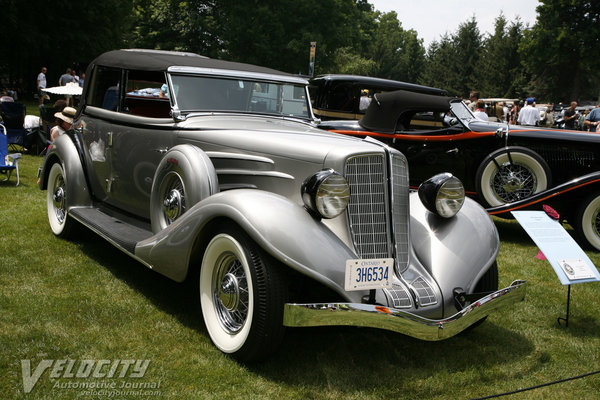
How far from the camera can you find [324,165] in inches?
136

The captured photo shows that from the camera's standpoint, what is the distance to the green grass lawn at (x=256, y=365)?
3.02 metres

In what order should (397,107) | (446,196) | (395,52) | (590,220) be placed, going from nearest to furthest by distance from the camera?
(446,196) < (590,220) < (397,107) < (395,52)

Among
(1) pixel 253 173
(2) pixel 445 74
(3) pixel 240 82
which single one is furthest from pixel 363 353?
(2) pixel 445 74

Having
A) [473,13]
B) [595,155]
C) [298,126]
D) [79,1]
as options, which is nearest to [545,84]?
[473,13]

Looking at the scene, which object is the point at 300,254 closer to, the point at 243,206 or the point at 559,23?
the point at 243,206

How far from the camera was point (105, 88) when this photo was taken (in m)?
5.44

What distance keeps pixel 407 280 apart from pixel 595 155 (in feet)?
16.3

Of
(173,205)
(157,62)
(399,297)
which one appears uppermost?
(157,62)

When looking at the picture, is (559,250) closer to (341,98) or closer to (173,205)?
(173,205)

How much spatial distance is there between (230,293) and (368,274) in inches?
35.0

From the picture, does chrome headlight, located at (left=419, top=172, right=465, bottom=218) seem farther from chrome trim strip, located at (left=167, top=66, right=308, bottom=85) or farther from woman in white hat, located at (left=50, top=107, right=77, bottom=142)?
woman in white hat, located at (left=50, top=107, right=77, bottom=142)

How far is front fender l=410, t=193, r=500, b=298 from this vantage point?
342 centimetres

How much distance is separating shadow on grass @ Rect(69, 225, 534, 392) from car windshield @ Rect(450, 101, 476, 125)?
4244mm

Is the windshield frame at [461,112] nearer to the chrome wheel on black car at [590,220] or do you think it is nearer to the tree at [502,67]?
the chrome wheel on black car at [590,220]
